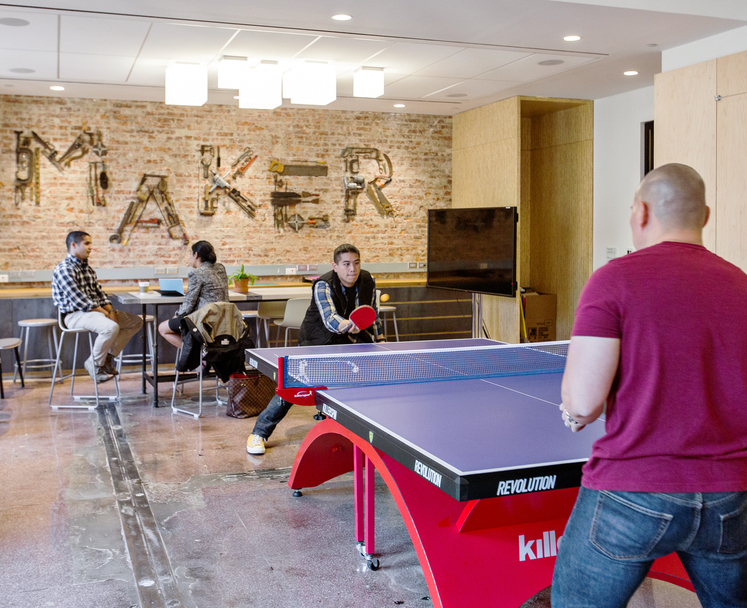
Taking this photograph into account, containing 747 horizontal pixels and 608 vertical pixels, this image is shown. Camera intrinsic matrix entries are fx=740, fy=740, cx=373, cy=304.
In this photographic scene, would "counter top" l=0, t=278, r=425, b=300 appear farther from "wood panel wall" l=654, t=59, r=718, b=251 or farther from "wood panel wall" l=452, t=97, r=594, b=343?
"wood panel wall" l=654, t=59, r=718, b=251

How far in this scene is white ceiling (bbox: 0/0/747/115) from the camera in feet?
15.3

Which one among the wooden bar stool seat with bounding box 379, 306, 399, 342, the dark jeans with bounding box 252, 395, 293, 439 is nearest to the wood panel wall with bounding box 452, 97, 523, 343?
the wooden bar stool seat with bounding box 379, 306, 399, 342

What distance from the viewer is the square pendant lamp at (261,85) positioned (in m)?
6.09

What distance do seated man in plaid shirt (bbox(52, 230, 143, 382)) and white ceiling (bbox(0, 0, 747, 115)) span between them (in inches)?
60.3

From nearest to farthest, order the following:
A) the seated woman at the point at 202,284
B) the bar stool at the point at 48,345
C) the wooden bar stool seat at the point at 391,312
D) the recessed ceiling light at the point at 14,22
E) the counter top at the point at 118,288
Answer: the recessed ceiling light at the point at 14,22, the seated woman at the point at 202,284, the bar stool at the point at 48,345, the counter top at the point at 118,288, the wooden bar stool seat at the point at 391,312

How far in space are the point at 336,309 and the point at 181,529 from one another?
61.5 inches

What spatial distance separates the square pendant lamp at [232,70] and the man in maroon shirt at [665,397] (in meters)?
5.00

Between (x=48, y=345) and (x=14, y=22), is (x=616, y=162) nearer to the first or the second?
(x=14, y=22)

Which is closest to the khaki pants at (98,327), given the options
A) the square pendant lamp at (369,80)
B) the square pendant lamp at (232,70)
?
the square pendant lamp at (232,70)

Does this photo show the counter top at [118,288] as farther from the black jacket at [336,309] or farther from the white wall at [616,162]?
the black jacket at [336,309]

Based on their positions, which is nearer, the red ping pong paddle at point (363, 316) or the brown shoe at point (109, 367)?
the red ping pong paddle at point (363, 316)

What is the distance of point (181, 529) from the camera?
3.45 meters

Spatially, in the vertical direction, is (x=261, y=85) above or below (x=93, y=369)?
above

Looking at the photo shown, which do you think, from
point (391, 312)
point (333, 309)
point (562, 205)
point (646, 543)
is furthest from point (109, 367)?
point (646, 543)
